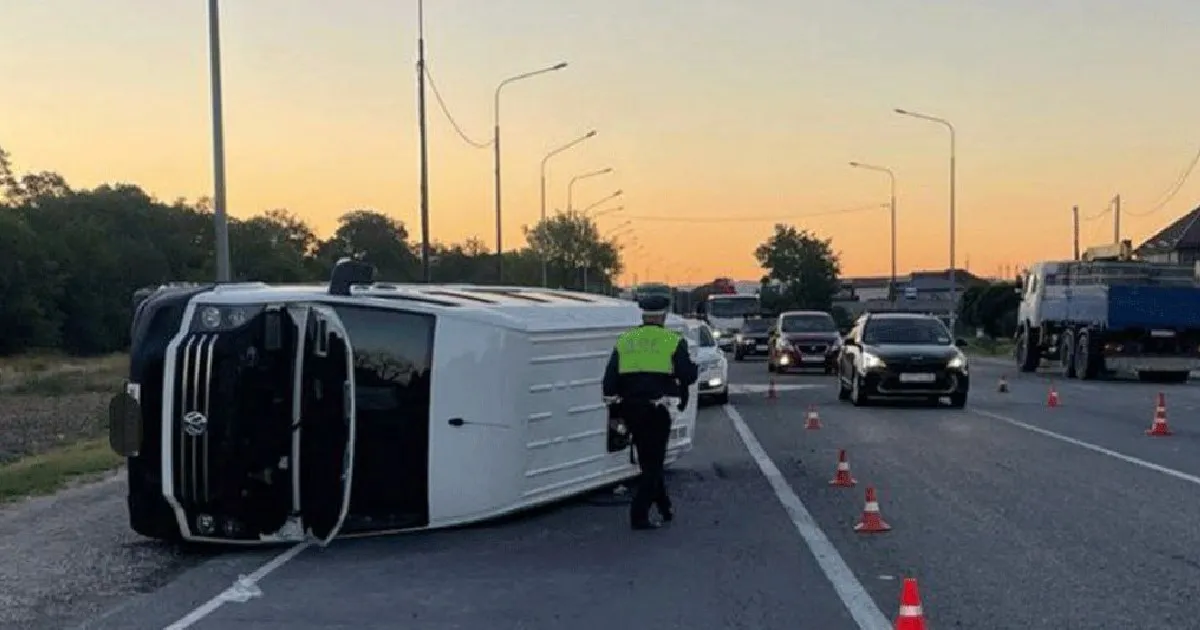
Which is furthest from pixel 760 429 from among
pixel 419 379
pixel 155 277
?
pixel 155 277

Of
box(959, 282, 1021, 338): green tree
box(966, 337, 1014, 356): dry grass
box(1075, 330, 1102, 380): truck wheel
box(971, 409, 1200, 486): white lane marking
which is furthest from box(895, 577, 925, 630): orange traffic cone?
box(959, 282, 1021, 338): green tree

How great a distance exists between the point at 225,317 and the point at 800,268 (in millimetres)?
112321

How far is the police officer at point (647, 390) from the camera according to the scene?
34.3 ft

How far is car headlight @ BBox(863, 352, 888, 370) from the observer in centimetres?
2283

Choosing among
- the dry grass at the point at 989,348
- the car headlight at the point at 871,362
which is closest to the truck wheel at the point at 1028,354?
the car headlight at the point at 871,362

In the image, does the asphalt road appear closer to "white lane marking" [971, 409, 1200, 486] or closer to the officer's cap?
"white lane marking" [971, 409, 1200, 486]

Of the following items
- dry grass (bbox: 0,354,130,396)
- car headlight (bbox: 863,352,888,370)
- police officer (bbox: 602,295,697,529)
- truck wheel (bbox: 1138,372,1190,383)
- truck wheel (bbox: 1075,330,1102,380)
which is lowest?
dry grass (bbox: 0,354,130,396)

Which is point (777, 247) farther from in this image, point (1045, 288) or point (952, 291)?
point (1045, 288)

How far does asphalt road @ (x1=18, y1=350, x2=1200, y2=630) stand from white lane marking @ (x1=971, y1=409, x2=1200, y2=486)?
6 cm

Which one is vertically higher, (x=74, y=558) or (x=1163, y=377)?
(x=74, y=558)

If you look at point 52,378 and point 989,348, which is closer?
point 52,378

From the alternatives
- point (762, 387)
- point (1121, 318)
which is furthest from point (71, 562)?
point (1121, 318)

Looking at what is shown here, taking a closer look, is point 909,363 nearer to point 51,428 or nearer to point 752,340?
point 51,428

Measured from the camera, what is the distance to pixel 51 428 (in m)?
28.3
